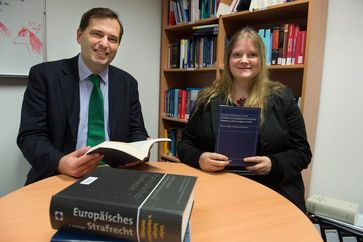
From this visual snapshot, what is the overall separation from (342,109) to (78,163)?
72.1 inches

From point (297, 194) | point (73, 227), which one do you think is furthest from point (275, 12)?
point (73, 227)

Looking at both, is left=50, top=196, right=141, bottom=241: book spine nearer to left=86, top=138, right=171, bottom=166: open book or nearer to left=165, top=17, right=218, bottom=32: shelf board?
left=86, top=138, right=171, bottom=166: open book

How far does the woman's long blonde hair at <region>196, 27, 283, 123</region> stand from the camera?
1472mm

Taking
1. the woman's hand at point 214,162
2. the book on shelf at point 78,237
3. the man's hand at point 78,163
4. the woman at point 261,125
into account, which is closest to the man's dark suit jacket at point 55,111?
the man's hand at point 78,163

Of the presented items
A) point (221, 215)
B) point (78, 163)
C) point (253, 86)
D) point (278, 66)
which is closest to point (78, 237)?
point (221, 215)

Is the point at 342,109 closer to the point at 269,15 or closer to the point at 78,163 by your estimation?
the point at 269,15

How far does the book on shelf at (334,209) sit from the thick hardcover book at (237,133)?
0.79m

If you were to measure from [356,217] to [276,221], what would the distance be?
3.93 feet

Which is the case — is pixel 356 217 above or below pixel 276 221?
below

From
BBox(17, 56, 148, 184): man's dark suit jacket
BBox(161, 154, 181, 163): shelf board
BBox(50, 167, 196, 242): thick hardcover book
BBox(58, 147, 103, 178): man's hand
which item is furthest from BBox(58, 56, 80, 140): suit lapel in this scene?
BBox(161, 154, 181, 163): shelf board

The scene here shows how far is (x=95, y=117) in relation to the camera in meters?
1.53

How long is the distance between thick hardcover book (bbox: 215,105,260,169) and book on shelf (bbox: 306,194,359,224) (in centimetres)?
79

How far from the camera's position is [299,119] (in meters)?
1.43

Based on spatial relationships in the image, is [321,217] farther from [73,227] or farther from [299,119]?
[73,227]
